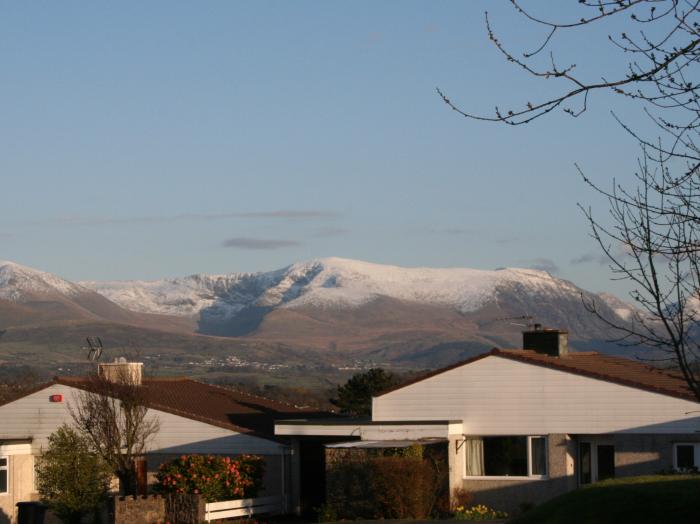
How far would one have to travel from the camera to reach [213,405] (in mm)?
45031

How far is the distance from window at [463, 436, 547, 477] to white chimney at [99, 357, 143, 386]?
11306 millimetres

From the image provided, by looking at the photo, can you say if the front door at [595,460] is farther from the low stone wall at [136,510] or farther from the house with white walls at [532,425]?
the low stone wall at [136,510]

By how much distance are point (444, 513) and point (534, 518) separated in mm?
11811

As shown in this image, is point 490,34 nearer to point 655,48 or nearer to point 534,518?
point 655,48

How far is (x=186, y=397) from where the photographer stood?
45.4 m

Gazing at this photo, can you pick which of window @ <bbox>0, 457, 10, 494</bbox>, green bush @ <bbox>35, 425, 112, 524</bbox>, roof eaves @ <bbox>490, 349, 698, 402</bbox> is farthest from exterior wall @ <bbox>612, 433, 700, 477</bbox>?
window @ <bbox>0, 457, 10, 494</bbox>

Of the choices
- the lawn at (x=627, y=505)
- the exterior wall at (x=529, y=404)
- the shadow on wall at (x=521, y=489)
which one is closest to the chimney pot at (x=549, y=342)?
the exterior wall at (x=529, y=404)

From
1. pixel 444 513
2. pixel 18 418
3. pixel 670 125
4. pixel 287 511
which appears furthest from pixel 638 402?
pixel 670 125

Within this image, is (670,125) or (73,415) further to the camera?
(73,415)

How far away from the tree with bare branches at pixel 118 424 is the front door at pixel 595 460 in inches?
491

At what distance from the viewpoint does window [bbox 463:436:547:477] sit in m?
36.6

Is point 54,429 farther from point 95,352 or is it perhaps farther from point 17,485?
point 95,352

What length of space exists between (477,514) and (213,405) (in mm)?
12790

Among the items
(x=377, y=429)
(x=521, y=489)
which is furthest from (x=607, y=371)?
→ (x=377, y=429)
